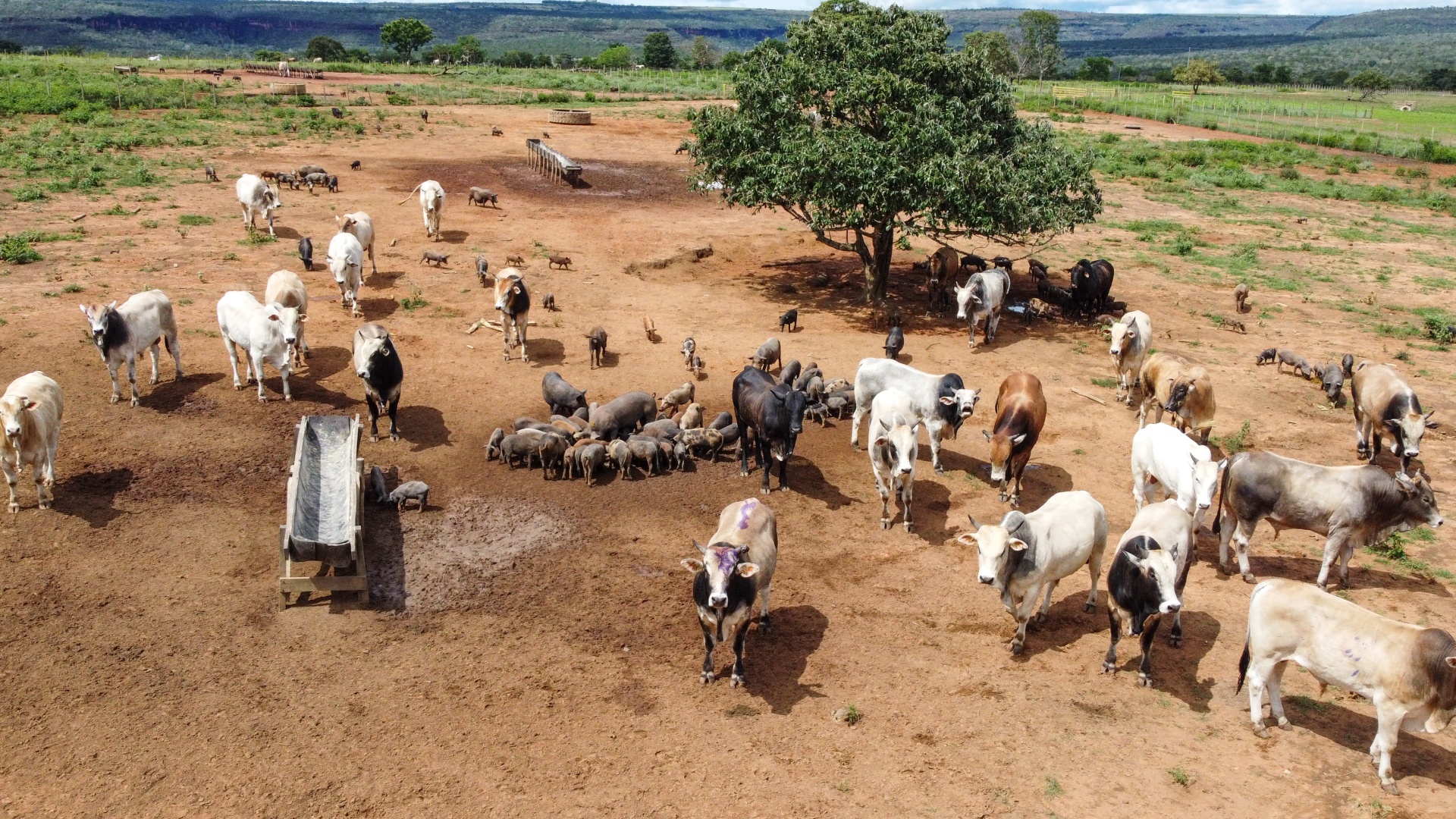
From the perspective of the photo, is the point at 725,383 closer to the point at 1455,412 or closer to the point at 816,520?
the point at 816,520

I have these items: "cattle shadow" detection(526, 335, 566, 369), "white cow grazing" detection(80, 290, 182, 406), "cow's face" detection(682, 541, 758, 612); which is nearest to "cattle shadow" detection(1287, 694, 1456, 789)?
"cow's face" detection(682, 541, 758, 612)

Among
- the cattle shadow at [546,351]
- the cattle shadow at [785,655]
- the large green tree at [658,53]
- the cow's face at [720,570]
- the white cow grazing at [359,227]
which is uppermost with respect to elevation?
the large green tree at [658,53]

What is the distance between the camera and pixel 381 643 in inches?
393

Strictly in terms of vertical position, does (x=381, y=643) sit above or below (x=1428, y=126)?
below

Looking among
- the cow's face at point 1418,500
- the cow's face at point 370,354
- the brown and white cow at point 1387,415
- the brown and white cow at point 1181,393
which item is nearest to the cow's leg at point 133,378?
the cow's face at point 370,354

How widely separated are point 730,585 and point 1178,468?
20.0 feet

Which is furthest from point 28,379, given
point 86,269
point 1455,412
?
point 1455,412

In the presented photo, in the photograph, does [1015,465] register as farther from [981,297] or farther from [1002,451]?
[981,297]

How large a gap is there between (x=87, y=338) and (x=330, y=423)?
7509mm

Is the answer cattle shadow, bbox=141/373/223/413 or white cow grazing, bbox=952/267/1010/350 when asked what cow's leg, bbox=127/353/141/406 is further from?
white cow grazing, bbox=952/267/1010/350

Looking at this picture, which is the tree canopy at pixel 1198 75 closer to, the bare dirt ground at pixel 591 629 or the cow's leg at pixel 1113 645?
the bare dirt ground at pixel 591 629

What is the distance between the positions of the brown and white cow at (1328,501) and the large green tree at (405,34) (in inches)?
4457

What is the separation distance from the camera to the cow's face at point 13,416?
38.5 feet

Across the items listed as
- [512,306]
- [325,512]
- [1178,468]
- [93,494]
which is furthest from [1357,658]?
[93,494]
